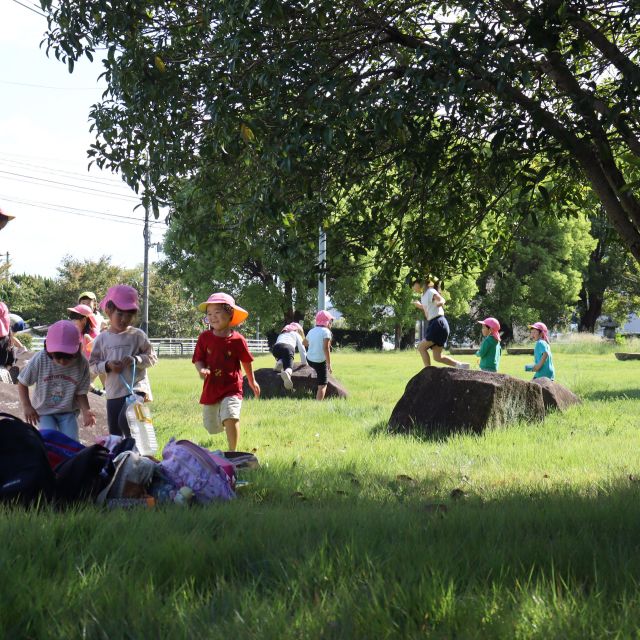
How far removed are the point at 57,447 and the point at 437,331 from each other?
911 centimetres

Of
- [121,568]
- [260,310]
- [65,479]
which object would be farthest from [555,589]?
[260,310]

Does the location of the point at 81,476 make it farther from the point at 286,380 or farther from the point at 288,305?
the point at 288,305

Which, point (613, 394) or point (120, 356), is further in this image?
point (613, 394)

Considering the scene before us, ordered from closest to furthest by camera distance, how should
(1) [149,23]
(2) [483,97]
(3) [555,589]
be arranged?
(3) [555,589] → (1) [149,23] → (2) [483,97]

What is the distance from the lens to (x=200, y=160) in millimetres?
7195

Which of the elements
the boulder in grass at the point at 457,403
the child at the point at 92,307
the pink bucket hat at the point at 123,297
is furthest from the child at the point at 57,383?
the child at the point at 92,307

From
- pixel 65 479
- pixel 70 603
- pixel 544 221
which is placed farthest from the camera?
pixel 544 221

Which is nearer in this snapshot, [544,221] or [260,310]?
[544,221]

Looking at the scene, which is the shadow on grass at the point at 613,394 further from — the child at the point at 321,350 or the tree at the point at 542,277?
the tree at the point at 542,277

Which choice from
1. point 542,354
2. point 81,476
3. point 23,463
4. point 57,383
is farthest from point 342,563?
point 542,354

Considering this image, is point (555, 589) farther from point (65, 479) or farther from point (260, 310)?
point (260, 310)

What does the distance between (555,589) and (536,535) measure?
96 centimetres

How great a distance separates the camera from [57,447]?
216 inches

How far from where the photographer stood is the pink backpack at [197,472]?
5.29m
